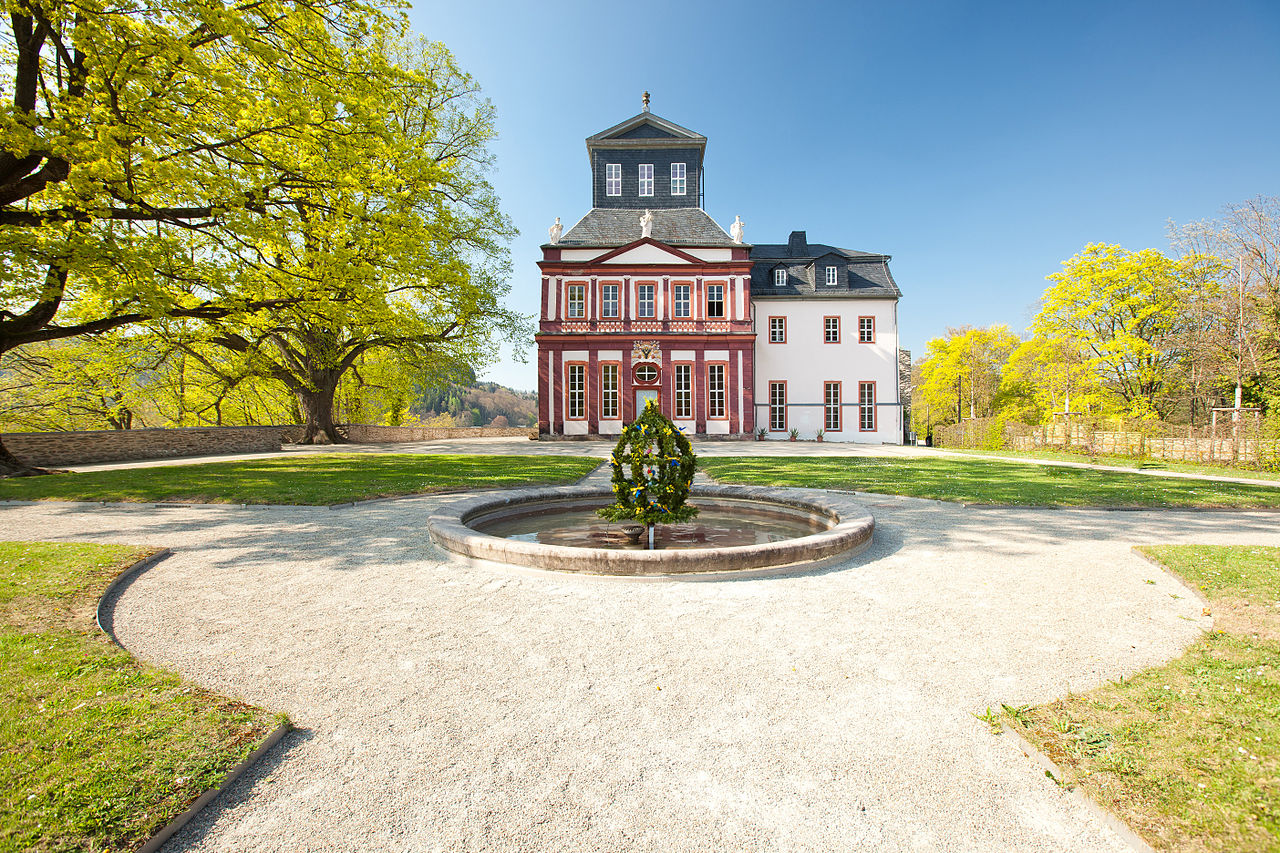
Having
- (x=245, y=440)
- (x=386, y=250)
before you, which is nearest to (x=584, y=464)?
(x=386, y=250)

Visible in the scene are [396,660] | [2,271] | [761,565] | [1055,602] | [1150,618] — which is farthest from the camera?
[2,271]

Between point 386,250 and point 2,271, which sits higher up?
point 386,250

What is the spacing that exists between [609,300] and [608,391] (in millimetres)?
5188

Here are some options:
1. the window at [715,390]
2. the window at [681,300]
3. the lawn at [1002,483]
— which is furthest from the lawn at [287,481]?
the window at [681,300]

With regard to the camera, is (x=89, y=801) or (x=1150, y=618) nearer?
(x=89, y=801)

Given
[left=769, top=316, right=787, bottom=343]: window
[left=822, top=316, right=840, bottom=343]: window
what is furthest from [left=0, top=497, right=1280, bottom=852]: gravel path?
[left=822, top=316, right=840, bottom=343]: window

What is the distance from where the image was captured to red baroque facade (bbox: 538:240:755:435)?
99.0 feet

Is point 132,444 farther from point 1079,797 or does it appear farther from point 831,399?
point 831,399

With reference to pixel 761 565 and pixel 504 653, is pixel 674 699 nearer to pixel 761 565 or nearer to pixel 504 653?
pixel 504 653

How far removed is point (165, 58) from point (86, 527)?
27.8 ft

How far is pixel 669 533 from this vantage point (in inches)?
287

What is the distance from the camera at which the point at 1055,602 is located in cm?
460

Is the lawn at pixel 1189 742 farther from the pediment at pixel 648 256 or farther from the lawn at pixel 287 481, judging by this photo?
the pediment at pixel 648 256

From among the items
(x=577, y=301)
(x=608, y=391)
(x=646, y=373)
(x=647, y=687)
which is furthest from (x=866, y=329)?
(x=647, y=687)
